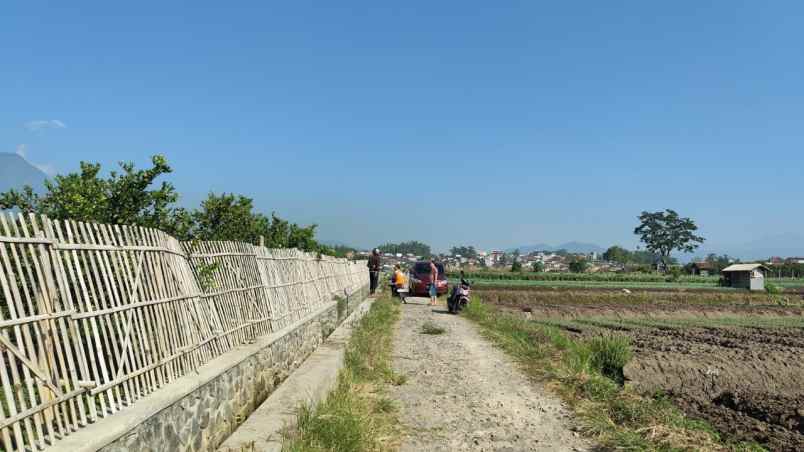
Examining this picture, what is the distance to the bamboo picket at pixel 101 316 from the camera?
3824mm

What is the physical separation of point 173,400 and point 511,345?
31.5 feet

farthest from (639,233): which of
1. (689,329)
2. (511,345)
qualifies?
(511,345)

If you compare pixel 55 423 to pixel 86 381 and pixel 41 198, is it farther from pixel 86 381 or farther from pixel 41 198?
pixel 41 198

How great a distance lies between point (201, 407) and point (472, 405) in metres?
3.97

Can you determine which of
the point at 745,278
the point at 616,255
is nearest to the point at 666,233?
the point at 616,255

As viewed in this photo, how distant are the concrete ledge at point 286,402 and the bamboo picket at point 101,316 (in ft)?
2.71

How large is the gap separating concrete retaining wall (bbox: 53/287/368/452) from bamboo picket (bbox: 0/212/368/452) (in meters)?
0.16

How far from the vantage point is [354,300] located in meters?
21.6

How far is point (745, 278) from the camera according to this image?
56375 mm

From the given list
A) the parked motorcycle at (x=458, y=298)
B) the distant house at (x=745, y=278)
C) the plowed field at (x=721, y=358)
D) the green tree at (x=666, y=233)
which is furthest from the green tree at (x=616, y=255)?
the parked motorcycle at (x=458, y=298)

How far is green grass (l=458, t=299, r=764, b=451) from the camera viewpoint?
22.5 ft

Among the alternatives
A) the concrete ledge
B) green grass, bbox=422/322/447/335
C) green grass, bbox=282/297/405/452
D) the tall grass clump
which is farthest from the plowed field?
the concrete ledge

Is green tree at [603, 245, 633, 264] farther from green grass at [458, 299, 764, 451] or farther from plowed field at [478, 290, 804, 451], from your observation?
green grass at [458, 299, 764, 451]

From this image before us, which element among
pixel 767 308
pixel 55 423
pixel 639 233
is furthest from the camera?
pixel 639 233
